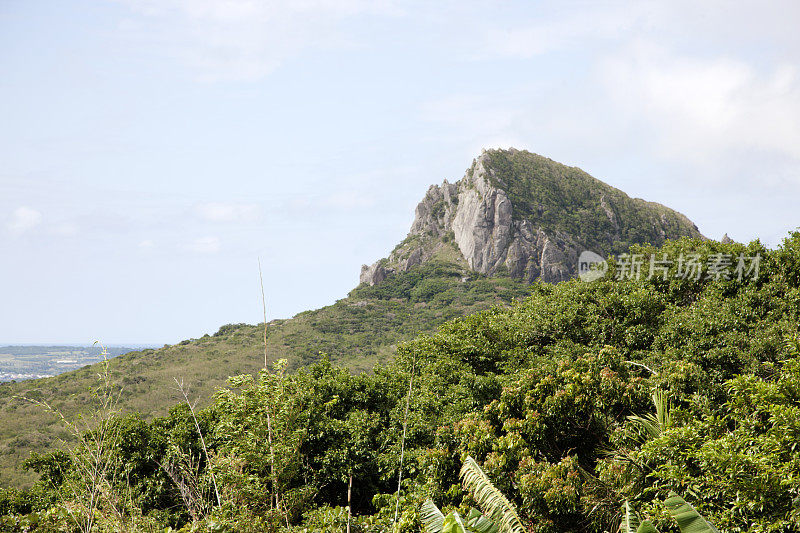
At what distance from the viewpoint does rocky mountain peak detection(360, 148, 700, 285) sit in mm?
86562

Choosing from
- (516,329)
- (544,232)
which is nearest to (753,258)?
(516,329)

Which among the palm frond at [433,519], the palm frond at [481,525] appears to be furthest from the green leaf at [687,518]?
the palm frond at [433,519]

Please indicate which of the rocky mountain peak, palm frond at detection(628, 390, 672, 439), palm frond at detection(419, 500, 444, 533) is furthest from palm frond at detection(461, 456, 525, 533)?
the rocky mountain peak

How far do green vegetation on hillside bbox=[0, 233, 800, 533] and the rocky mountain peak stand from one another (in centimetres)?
6760

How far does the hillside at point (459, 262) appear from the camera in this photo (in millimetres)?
58719

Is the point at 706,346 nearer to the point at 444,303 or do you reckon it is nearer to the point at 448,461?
the point at 448,461

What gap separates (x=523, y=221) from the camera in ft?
288

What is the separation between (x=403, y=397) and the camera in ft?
48.9

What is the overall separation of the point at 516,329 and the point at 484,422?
6682mm

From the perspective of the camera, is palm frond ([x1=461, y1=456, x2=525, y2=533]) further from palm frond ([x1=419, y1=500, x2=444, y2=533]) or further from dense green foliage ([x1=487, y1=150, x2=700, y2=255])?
dense green foliage ([x1=487, y1=150, x2=700, y2=255])

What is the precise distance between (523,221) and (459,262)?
13.4 meters

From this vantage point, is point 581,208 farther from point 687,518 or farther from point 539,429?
point 687,518

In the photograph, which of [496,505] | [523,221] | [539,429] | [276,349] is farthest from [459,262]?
[496,505]

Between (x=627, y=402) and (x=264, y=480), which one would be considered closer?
(x=264, y=480)
